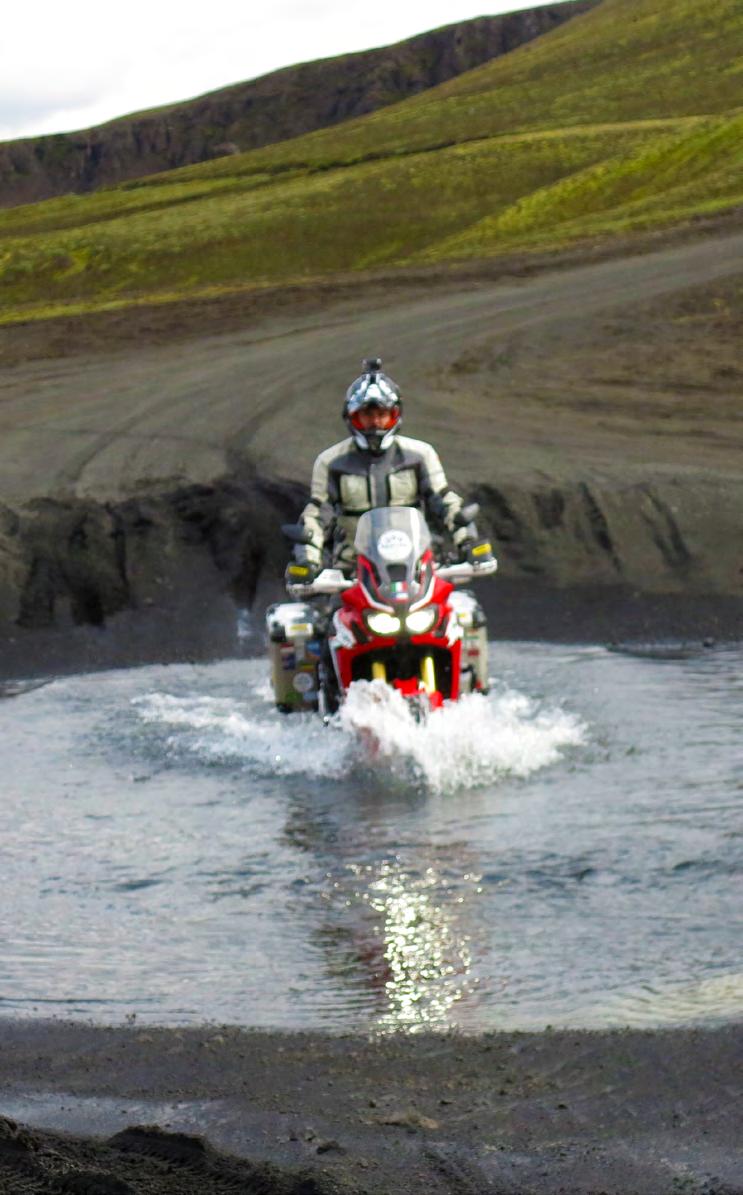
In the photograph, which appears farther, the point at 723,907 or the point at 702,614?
the point at 702,614

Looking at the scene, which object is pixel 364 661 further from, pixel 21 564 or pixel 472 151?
pixel 472 151

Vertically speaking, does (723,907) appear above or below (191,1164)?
below

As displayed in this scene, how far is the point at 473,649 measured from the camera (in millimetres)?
11609

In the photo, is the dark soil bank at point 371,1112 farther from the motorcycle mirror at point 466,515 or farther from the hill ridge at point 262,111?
the hill ridge at point 262,111

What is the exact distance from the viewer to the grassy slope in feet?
154

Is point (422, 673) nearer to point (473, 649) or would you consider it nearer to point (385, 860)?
point (473, 649)

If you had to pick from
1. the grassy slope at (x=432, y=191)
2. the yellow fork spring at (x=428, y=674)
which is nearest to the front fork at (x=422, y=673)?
the yellow fork spring at (x=428, y=674)

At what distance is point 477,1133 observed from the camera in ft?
16.2

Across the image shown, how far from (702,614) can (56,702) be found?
5994mm

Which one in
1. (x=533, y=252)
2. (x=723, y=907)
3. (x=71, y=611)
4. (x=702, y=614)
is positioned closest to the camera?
(x=723, y=907)

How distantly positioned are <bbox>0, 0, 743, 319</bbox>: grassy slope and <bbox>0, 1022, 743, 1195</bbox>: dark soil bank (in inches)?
1381

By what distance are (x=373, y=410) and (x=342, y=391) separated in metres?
14.8

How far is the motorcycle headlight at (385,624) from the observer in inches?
423

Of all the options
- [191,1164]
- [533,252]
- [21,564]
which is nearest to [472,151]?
[533,252]
